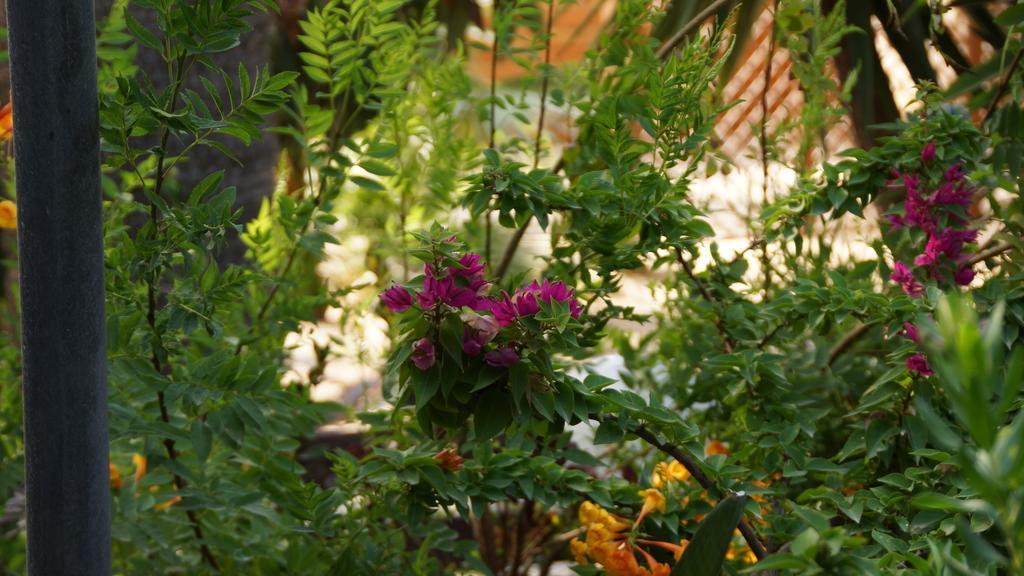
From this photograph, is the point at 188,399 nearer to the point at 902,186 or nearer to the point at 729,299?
the point at 729,299

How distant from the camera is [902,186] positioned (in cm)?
109

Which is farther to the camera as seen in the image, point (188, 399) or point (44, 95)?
point (188, 399)

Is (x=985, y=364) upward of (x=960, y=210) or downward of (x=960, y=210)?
downward

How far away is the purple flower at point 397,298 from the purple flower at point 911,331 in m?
0.45

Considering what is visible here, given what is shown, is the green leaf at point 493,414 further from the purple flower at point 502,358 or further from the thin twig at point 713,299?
the thin twig at point 713,299

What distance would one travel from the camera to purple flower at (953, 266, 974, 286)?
106 cm

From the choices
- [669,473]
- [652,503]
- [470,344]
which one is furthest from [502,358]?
[669,473]

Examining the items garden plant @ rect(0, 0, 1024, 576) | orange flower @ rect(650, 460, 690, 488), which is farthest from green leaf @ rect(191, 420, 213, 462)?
orange flower @ rect(650, 460, 690, 488)

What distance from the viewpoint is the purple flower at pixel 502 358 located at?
2.54 feet

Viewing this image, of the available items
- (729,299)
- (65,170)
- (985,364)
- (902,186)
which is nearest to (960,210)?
(902,186)

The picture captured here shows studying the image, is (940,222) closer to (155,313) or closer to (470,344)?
(470,344)

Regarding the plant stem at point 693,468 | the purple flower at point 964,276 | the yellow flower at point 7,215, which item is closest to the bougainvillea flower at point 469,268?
the plant stem at point 693,468

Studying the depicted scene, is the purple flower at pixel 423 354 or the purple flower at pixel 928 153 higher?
the purple flower at pixel 928 153

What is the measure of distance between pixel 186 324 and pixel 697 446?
44 centimetres
